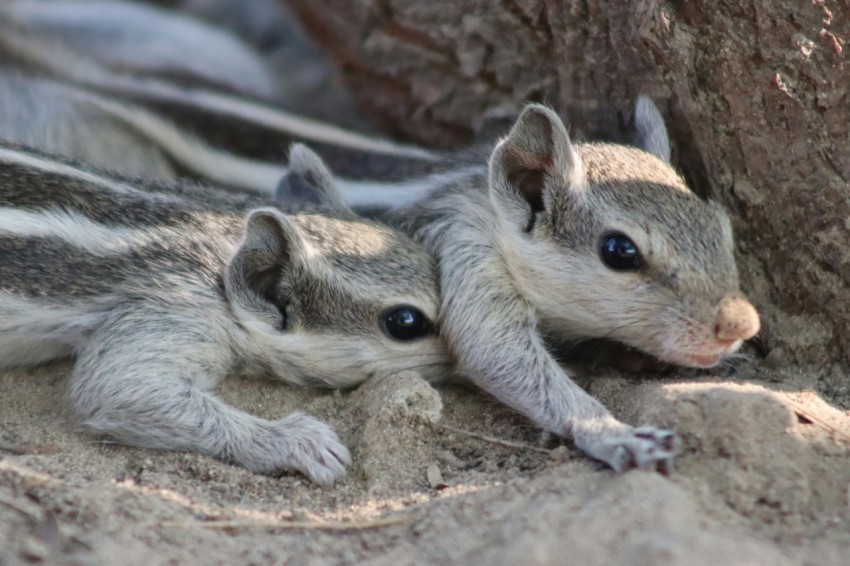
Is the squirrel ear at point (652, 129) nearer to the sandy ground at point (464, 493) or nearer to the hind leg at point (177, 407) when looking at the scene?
the sandy ground at point (464, 493)

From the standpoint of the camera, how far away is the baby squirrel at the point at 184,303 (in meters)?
4.65

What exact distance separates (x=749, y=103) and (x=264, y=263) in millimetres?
2338

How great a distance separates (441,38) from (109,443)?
3151 millimetres

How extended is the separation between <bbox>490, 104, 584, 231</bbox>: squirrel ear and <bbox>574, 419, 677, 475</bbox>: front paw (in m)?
1.19

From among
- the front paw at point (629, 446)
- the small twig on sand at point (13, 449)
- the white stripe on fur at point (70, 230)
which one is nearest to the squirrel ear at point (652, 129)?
the front paw at point (629, 446)

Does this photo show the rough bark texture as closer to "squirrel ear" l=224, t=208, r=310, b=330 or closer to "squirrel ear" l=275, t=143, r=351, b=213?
"squirrel ear" l=275, t=143, r=351, b=213

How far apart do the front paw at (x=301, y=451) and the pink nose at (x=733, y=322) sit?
1.66m

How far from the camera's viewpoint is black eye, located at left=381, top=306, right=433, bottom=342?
4910 mm

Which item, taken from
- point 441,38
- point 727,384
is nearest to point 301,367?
point 727,384

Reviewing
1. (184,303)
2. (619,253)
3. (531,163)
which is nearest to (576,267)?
(619,253)

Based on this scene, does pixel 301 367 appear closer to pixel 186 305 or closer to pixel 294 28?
pixel 186 305

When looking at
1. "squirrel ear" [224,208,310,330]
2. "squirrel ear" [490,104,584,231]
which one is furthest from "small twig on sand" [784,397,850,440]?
"squirrel ear" [224,208,310,330]

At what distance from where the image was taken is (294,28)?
9.66m

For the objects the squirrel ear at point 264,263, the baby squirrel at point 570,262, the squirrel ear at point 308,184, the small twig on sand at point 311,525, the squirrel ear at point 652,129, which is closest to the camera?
the small twig on sand at point 311,525
